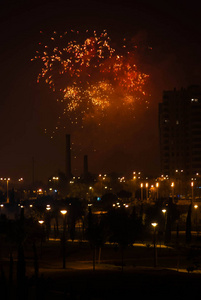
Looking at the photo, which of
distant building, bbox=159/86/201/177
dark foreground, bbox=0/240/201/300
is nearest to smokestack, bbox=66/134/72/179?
distant building, bbox=159/86/201/177

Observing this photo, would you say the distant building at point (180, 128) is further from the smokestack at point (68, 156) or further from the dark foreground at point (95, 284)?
the dark foreground at point (95, 284)

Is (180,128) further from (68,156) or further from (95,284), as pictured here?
(95,284)

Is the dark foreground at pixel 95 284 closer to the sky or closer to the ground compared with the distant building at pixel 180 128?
closer to the ground

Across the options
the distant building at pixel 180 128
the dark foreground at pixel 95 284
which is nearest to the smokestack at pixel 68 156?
the distant building at pixel 180 128

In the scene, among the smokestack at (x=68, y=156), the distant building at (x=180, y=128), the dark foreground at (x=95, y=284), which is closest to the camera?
the dark foreground at (x=95, y=284)

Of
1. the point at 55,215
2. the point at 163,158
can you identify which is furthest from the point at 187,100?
the point at 55,215

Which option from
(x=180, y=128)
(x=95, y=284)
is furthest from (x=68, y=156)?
(x=95, y=284)

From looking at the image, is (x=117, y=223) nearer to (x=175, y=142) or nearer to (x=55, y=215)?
(x=55, y=215)

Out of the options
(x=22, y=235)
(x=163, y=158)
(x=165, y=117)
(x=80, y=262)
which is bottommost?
(x=80, y=262)
